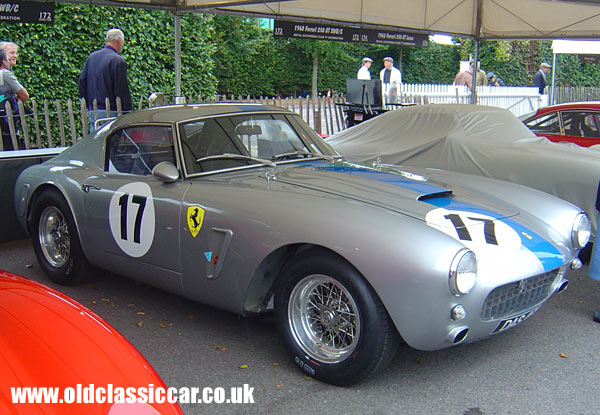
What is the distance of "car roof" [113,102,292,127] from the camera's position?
14.7ft

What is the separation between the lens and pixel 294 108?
46.5 ft

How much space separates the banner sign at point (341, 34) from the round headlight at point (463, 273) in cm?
841

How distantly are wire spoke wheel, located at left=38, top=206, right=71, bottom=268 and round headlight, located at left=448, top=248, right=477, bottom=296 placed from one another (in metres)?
3.16

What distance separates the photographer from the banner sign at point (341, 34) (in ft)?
35.9

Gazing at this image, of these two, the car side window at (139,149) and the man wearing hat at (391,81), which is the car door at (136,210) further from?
the man wearing hat at (391,81)

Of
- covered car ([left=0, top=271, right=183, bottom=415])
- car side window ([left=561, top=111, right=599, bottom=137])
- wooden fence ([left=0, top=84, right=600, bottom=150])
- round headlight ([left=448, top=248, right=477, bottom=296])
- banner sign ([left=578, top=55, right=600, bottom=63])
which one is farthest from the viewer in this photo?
banner sign ([left=578, top=55, right=600, bottom=63])

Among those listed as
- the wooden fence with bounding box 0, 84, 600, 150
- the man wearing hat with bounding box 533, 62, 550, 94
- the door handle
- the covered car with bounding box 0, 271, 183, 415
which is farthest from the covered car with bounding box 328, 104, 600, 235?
the man wearing hat with bounding box 533, 62, 550, 94

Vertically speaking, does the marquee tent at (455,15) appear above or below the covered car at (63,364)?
above

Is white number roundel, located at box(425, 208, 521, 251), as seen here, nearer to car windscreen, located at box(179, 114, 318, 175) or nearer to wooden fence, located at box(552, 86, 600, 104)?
car windscreen, located at box(179, 114, 318, 175)

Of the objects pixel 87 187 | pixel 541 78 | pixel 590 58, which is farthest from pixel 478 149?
pixel 590 58

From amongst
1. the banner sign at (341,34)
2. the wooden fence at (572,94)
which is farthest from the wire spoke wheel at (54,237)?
the wooden fence at (572,94)

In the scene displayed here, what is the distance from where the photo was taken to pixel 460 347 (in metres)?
3.98

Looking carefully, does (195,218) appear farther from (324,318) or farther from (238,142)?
(324,318)

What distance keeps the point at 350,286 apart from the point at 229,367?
96cm
